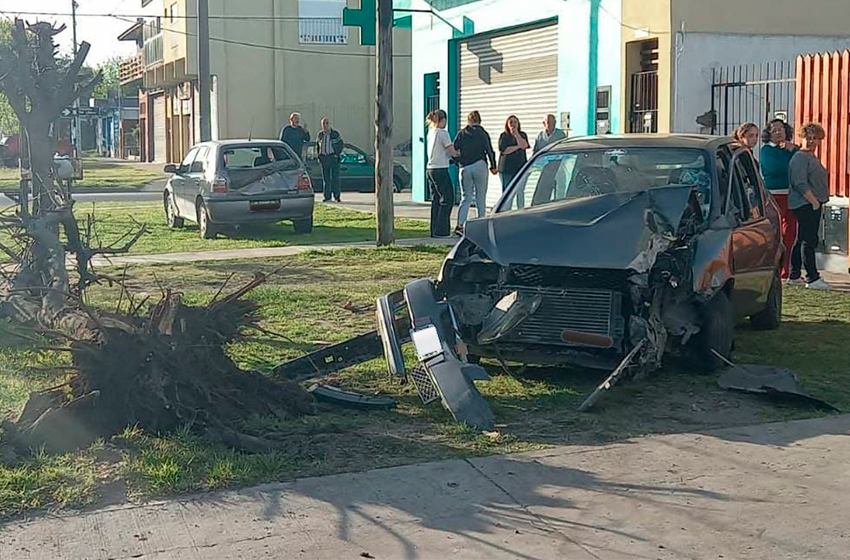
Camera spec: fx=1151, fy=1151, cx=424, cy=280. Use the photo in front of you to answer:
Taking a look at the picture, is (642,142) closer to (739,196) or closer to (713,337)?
(739,196)

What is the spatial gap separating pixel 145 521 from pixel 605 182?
198 inches

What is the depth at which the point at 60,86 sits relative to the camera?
372 inches

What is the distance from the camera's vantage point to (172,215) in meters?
20.1

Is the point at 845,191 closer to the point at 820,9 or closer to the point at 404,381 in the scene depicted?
the point at 820,9

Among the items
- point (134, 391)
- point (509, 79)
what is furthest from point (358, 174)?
point (134, 391)

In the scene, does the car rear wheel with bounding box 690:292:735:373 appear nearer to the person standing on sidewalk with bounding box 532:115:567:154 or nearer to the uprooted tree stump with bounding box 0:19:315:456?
the uprooted tree stump with bounding box 0:19:315:456

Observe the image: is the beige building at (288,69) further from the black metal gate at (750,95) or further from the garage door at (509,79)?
the black metal gate at (750,95)

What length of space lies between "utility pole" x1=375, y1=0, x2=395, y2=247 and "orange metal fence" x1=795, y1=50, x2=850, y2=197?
5337mm

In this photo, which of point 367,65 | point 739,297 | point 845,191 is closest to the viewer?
point 739,297

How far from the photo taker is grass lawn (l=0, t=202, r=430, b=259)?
17.1 metres

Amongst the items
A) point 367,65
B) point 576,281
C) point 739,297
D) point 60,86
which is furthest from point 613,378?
point 367,65

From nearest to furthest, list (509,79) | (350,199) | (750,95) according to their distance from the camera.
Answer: (750,95), (509,79), (350,199)

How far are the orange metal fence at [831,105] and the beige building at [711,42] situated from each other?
1874 mm

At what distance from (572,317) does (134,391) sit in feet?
9.27
